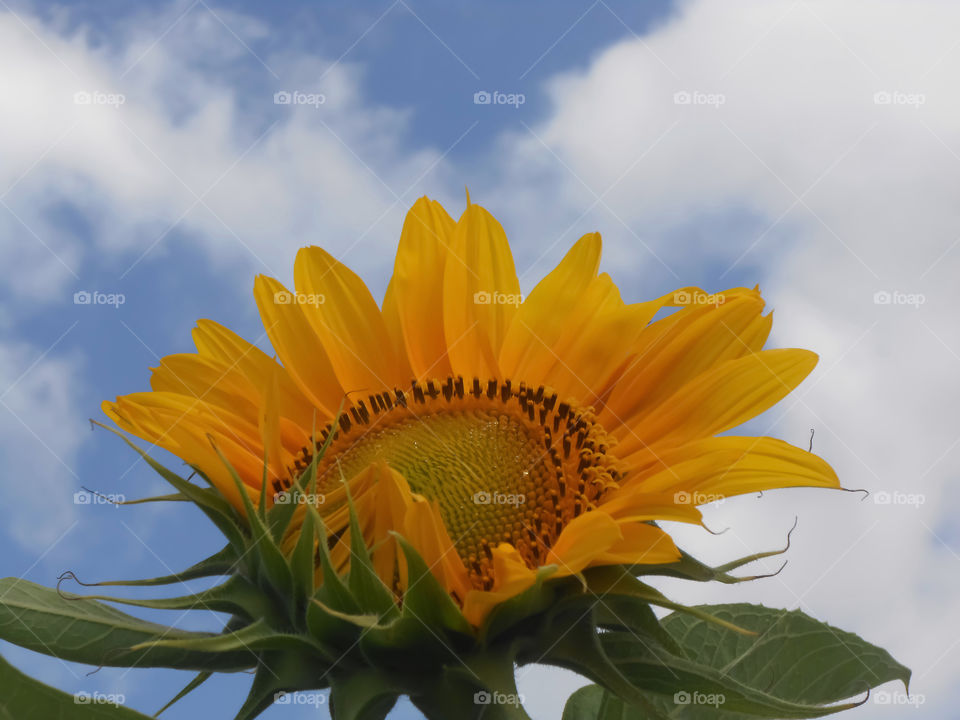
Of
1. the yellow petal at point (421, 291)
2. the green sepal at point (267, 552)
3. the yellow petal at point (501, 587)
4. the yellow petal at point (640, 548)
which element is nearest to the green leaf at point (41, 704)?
the green sepal at point (267, 552)

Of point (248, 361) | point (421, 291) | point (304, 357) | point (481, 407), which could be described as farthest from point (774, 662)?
point (248, 361)

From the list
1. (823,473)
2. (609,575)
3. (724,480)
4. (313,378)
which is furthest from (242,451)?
(823,473)

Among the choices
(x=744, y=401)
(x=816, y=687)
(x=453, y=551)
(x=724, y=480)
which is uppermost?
(x=744, y=401)

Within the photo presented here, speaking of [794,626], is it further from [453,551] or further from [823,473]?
[453,551]

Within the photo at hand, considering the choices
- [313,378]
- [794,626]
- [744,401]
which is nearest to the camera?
[744,401]

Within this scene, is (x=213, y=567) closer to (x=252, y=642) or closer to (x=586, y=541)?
(x=252, y=642)

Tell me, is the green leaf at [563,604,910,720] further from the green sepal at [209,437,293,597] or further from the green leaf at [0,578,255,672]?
the green leaf at [0,578,255,672]

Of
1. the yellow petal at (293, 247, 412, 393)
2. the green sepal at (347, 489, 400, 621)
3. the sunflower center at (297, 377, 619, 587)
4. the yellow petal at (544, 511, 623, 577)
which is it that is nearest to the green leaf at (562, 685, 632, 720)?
the sunflower center at (297, 377, 619, 587)
